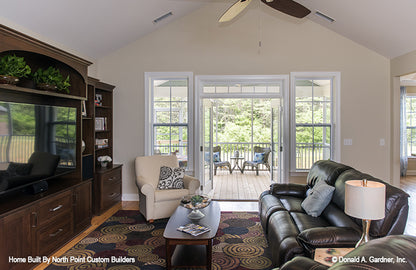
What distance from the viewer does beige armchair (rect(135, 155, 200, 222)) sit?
3.76 metres

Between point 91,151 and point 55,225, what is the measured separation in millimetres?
1406

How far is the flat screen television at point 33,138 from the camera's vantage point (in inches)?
98.8

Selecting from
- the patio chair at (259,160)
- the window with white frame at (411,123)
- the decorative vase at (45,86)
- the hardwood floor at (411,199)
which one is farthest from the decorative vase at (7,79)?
the window with white frame at (411,123)

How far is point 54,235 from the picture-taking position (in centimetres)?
292

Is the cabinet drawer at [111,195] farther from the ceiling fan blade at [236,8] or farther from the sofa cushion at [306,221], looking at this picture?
the ceiling fan blade at [236,8]

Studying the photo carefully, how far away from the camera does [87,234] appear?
344 cm

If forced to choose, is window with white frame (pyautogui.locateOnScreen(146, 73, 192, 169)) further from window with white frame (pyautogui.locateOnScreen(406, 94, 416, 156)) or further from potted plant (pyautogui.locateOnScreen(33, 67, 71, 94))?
window with white frame (pyautogui.locateOnScreen(406, 94, 416, 156))

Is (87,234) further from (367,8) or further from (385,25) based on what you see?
(385,25)

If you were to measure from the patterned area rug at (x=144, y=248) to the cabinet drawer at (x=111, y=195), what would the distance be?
1.26ft

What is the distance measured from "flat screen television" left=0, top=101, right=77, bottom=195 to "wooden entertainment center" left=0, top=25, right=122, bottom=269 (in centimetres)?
15

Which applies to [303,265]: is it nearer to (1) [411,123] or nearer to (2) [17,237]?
(2) [17,237]

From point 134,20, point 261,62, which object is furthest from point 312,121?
point 134,20

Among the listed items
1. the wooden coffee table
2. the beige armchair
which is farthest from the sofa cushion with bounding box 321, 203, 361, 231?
the beige armchair

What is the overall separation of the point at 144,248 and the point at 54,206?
1072 millimetres
